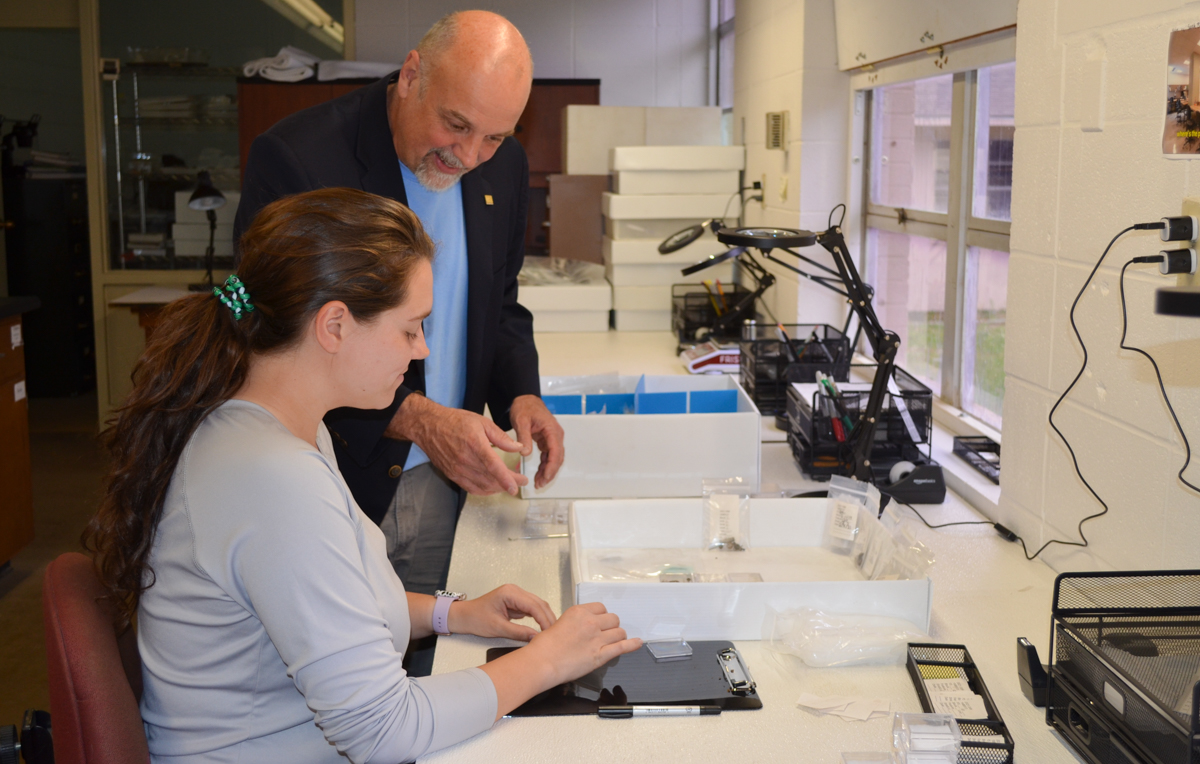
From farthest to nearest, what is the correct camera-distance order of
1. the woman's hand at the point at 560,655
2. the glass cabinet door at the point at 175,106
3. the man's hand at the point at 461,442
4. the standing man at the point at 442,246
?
the glass cabinet door at the point at 175,106 < the standing man at the point at 442,246 < the man's hand at the point at 461,442 < the woman's hand at the point at 560,655

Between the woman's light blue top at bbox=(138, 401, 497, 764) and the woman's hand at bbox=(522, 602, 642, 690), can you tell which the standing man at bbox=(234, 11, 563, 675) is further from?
the woman's light blue top at bbox=(138, 401, 497, 764)

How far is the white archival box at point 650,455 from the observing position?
1.92m

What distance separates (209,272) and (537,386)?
3.84 m

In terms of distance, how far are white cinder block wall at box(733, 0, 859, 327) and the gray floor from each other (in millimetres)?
2140

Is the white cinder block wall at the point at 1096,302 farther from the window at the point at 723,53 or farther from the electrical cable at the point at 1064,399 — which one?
the window at the point at 723,53

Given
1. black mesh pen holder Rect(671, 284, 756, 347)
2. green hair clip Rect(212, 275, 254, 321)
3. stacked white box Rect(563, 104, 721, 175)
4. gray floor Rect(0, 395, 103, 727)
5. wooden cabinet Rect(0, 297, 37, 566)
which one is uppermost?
stacked white box Rect(563, 104, 721, 175)

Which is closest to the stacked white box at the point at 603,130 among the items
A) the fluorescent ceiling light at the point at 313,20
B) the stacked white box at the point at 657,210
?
the stacked white box at the point at 657,210

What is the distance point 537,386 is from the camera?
2.04 metres

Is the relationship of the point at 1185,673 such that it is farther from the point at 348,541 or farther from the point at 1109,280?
the point at 348,541

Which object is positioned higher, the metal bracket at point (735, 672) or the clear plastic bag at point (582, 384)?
the clear plastic bag at point (582, 384)

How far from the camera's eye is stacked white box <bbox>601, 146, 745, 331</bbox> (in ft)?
12.3

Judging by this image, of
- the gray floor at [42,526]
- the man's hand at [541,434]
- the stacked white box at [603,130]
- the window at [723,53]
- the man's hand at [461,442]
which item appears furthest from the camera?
the window at [723,53]

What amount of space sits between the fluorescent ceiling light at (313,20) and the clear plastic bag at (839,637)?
4842mm

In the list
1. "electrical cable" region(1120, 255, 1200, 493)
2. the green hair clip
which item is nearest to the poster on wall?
"electrical cable" region(1120, 255, 1200, 493)
